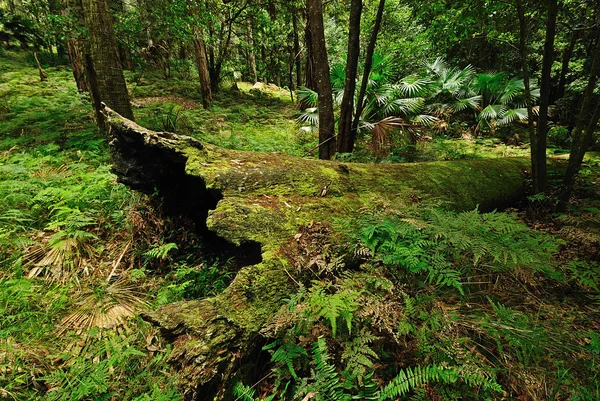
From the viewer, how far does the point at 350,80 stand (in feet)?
15.0

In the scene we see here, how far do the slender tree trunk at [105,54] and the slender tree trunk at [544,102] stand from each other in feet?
20.4

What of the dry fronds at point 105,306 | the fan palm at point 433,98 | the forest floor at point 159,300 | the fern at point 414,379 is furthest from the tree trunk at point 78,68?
the fern at point 414,379

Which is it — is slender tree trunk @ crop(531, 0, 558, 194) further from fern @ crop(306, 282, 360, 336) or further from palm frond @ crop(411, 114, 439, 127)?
fern @ crop(306, 282, 360, 336)

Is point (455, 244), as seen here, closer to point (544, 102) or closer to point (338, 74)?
point (544, 102)

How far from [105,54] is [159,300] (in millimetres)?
4282

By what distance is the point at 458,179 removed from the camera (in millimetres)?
3465

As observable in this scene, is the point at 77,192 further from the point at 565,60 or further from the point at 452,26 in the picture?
the point at 565,60

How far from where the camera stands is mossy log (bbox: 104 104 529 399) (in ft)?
4.67

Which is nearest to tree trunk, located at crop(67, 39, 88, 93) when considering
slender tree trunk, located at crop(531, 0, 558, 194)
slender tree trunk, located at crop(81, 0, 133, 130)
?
slender tree trunk, located at crop(81, 0, 133, 130)

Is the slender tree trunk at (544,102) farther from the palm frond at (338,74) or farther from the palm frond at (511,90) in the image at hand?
the palm frond at (511,90)

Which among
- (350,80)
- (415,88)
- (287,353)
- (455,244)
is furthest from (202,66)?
(287,353)

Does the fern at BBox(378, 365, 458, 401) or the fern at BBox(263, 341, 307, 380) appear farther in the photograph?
the fern at BBox(263, 341, 307, 380)

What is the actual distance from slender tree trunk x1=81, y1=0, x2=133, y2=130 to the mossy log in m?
2.58

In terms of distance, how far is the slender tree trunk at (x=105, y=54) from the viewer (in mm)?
4082
